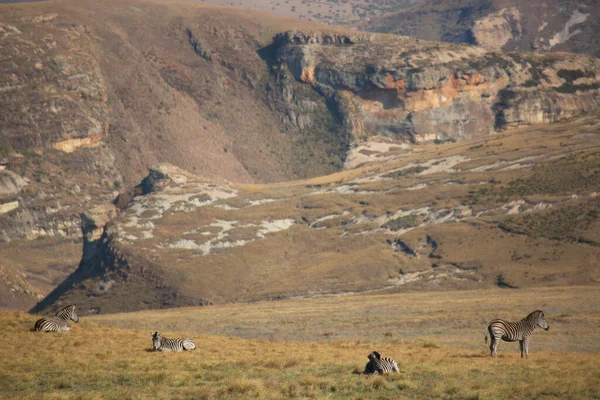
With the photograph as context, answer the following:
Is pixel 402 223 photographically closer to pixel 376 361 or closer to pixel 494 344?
pixel 494 344

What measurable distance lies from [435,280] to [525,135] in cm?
6597

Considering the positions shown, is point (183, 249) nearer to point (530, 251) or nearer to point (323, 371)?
point (530, 251)

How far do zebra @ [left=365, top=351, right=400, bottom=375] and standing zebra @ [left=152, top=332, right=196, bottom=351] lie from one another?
10330 millimetres

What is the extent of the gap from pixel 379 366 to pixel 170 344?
37.3ft

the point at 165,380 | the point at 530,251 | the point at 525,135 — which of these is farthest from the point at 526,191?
the point at 165,380

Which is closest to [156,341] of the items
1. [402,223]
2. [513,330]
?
[513,330]

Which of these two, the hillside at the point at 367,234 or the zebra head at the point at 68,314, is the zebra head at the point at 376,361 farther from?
the hillside at the point at 367,234

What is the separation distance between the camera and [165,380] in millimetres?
37500

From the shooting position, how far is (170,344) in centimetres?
4547

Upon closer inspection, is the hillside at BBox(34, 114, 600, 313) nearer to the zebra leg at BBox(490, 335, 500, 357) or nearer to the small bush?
the small bush

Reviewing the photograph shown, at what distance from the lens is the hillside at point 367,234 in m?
120

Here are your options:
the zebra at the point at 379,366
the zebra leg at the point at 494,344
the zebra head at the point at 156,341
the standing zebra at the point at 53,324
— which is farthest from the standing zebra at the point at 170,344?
the zebra leg at the point at 494,344

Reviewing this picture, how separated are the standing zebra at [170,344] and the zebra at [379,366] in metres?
10.3

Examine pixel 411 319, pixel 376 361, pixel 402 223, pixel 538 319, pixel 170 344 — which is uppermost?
pixel 538 319
